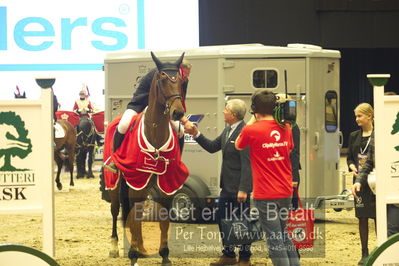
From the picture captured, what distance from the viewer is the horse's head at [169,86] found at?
27.6 feet

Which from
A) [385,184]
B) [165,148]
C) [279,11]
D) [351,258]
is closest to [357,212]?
[351,258]

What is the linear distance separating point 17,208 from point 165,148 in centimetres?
299

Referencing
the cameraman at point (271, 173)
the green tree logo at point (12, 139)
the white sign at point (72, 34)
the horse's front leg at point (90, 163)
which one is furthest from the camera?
the white sign at point (72, 34)

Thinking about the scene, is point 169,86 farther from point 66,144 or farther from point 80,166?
point 80,166

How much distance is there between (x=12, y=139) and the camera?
6.03 meters

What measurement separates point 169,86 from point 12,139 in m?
2.69

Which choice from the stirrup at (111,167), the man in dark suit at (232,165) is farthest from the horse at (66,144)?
the man in dark suit at (232,165)

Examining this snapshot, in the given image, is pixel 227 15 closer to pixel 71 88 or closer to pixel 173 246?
pixel 71 88

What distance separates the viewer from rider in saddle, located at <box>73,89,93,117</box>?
19.3 meters

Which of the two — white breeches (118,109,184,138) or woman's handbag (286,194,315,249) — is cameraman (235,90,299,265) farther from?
white breeches (118,109,184,138)

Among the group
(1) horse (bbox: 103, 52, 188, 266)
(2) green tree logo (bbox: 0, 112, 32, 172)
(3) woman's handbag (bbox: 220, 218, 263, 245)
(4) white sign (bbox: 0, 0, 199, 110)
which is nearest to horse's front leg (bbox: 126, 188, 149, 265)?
(1) horse (bbox: 103, 52, 188, 266)

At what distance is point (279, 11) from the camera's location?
21.6 metres

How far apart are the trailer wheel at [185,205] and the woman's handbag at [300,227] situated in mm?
3574

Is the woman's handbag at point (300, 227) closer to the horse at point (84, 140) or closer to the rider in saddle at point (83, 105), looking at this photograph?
the horse at point (84, 140)
